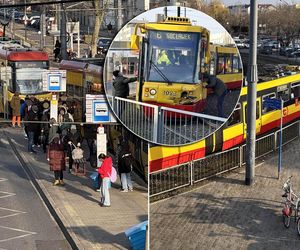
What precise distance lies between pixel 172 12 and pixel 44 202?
11066 mm

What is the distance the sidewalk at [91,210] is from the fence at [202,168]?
560 mm

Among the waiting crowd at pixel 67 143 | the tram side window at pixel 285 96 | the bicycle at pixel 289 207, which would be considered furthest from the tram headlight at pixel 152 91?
the tram side window at pixel 285 96

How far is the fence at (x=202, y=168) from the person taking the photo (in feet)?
46.4

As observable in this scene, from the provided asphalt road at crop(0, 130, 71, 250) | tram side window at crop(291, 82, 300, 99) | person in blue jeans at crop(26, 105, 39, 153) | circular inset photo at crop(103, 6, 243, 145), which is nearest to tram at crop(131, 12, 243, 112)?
circular inset photo at crop(103, 6, 243, 145)

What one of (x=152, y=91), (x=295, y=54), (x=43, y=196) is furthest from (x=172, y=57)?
(x=295, y=54)

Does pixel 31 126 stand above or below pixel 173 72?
below

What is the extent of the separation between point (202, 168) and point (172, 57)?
13730 millimetres

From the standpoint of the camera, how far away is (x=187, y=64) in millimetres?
2027

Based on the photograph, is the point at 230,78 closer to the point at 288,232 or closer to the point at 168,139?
the point at 168,139

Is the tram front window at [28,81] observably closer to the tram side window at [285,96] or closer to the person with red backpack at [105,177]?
the tram side window at [285,96]

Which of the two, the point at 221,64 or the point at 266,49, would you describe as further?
the point at 266,49

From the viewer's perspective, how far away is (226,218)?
12.2 meters

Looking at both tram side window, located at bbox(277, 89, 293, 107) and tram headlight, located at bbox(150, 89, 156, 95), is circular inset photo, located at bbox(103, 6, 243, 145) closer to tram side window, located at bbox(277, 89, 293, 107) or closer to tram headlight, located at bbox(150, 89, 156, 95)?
tram headlight, located at bbox(150, 89, 156, 95)

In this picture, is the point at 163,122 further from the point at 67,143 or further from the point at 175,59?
the point at 67,143
